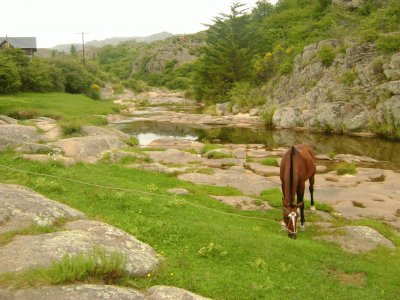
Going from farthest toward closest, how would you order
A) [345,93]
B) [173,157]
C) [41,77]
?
[41,77] → [345,93] → [173,157]

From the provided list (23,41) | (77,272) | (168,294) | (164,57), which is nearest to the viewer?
(77,272)

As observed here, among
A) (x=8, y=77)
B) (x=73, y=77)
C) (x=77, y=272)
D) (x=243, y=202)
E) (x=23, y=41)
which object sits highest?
(x=23, y=41)

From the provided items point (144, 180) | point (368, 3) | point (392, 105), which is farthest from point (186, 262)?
point (368, 3)

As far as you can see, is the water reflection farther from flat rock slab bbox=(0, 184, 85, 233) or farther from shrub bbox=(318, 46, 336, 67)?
flat rock slab bbox=(0, 184, 85, 233)

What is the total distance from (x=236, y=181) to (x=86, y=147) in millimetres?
9767

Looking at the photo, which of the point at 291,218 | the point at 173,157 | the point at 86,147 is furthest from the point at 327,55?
the point at 291,218

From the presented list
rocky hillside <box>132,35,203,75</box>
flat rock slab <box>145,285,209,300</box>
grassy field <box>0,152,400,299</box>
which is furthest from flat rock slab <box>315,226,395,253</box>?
rocky hillside <box>132,35,203,75</box>

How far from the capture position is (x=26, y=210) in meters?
11.2

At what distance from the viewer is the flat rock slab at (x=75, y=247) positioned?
8.38 m

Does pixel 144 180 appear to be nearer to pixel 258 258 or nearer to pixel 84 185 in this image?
pixel 84 185

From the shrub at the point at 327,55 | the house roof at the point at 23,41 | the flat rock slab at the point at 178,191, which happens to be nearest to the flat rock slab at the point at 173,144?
the flat rock slab at the point at 178,191

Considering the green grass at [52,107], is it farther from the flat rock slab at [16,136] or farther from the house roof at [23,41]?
the house roof at [23,41]

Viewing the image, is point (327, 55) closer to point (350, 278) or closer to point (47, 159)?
point (47, 159)

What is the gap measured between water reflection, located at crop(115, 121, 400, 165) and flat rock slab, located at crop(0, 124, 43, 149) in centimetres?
1853
